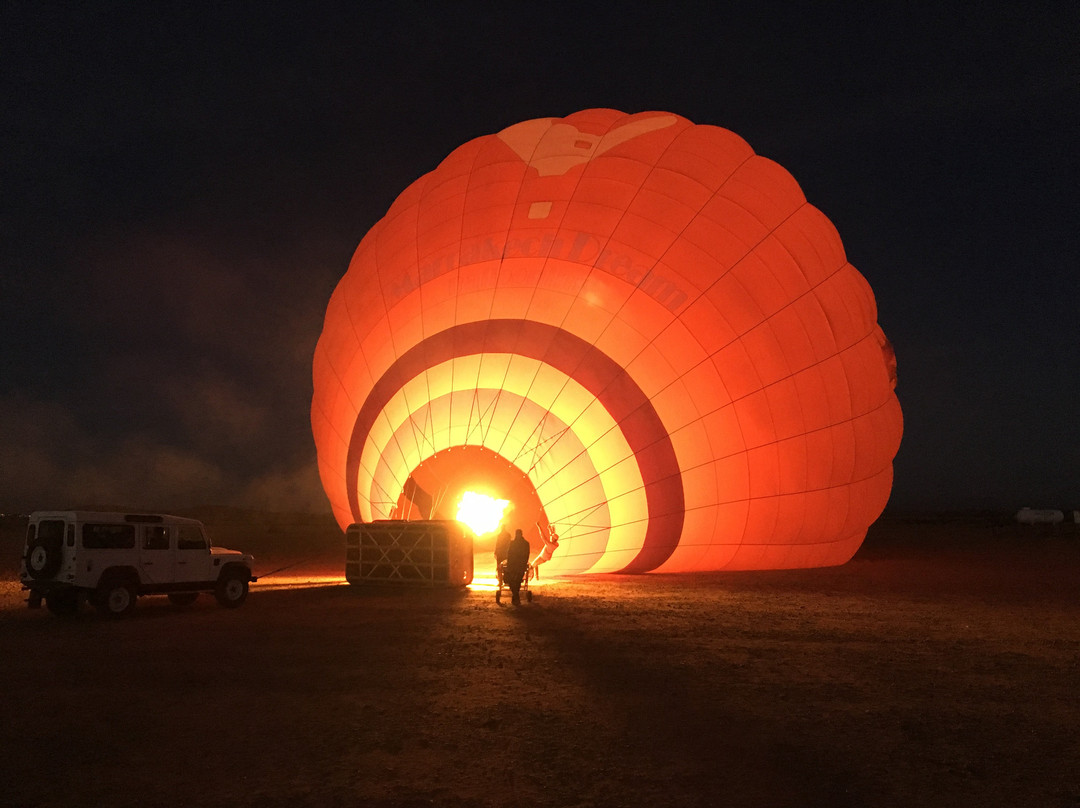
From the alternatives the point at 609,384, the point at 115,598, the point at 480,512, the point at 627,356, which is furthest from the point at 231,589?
the point at 627,356

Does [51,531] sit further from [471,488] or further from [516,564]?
[516,564]

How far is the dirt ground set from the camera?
11.4ft

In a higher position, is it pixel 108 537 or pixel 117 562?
pixel 108 537

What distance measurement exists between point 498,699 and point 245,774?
65.9 inches

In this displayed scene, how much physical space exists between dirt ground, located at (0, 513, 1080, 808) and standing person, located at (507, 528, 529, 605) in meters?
0.46

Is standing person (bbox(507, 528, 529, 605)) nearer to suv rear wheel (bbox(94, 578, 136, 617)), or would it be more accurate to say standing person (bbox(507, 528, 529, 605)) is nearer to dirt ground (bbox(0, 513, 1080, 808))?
dirt ground (bbox(0, 513, 1080, 808))

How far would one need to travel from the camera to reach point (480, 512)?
12.0 meters

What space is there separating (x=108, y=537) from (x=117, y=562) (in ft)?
1.00

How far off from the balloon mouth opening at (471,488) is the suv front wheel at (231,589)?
8.20 ft

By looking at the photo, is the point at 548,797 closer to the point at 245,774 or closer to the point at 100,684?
the point at 245,774

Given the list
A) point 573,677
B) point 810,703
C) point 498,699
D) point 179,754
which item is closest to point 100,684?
point 179,754

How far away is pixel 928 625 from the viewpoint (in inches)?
305

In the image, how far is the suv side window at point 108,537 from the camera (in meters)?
8.56

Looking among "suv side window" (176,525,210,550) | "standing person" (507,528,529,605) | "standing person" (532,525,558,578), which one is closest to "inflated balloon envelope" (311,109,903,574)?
"standing person" (532,525,558,578)
